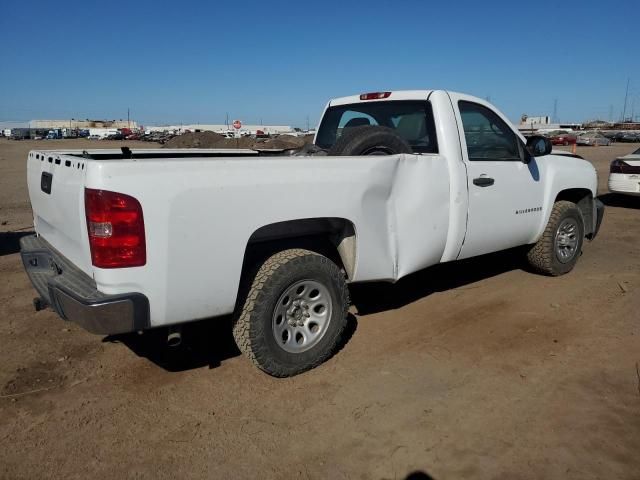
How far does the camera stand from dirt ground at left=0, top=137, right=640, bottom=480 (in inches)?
107

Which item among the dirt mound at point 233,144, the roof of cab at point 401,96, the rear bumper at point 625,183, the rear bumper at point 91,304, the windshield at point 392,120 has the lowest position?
the rear bumper at point 91,304

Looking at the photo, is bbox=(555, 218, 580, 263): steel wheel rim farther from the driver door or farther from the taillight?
the taillight

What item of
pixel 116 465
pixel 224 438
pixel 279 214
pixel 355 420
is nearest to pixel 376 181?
pixel 279 214

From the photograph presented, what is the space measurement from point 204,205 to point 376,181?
1.34m

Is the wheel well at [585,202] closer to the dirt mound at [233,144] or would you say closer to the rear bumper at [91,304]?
the rear bumper at [91,304]

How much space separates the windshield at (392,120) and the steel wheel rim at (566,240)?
2.15 m

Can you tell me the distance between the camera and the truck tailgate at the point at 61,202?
2.94 m

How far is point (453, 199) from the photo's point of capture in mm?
4301

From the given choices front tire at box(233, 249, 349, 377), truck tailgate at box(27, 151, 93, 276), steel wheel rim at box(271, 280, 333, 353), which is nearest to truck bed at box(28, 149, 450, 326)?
truck tailgate at box(27, 151, 93, 276)

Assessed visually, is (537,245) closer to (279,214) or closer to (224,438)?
(279,214)

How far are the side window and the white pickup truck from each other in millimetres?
16

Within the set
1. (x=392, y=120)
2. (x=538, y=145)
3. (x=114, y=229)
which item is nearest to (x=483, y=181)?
(x=538, y=145)

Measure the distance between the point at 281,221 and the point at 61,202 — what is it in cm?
142

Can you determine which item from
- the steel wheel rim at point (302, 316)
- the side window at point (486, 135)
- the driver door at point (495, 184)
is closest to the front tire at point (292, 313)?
the steel wheel rim at point (302, 316)
